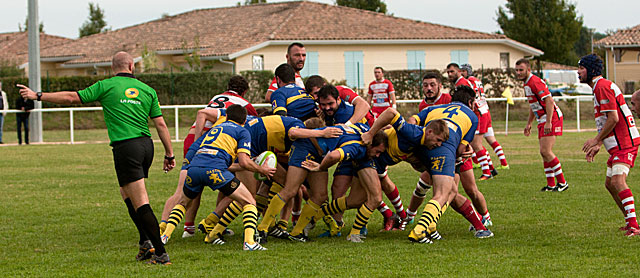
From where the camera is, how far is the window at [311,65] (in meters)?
41.8

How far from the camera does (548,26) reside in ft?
176

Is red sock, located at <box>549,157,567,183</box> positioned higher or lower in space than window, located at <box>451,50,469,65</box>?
lower

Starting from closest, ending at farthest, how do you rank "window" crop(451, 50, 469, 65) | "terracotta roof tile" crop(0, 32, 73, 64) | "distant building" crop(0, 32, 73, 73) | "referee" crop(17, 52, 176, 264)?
"referee" crop(17, 52, 176, 264) < "window" crop(451, 50, 469, 65) < "distant building" crop(0, 32, 73, 73) < "terracotta roof tile" crop(0, 32, 73, 64)

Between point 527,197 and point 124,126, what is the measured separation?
635cm

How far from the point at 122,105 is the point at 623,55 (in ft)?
150

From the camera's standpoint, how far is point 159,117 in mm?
7586

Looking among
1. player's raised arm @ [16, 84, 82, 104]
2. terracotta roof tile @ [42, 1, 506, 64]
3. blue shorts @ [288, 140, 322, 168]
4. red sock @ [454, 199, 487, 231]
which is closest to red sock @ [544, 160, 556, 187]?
red sock @ [454, 199, 487, 231]

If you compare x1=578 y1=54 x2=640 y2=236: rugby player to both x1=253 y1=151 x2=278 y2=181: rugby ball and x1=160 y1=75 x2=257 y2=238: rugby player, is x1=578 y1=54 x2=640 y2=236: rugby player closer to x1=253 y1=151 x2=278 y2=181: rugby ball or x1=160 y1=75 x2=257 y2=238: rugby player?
x1=253 y1=151 x2=278 y2=181: rugby ball

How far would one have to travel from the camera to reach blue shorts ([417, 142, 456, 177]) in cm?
787

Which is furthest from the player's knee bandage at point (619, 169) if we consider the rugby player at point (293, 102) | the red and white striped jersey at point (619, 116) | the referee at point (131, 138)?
the referee at point (131, 138)

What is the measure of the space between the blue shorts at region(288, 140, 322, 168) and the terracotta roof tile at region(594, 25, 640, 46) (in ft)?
140

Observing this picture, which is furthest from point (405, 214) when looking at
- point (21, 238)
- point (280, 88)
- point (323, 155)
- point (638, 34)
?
point (638, 34)

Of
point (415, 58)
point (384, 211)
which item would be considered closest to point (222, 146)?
point (384, 211)

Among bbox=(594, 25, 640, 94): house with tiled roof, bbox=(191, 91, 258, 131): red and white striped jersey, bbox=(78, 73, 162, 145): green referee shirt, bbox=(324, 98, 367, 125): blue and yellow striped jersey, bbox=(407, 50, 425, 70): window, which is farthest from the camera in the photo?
bbox=(594, 25, 640, 94): house with tiled roof
